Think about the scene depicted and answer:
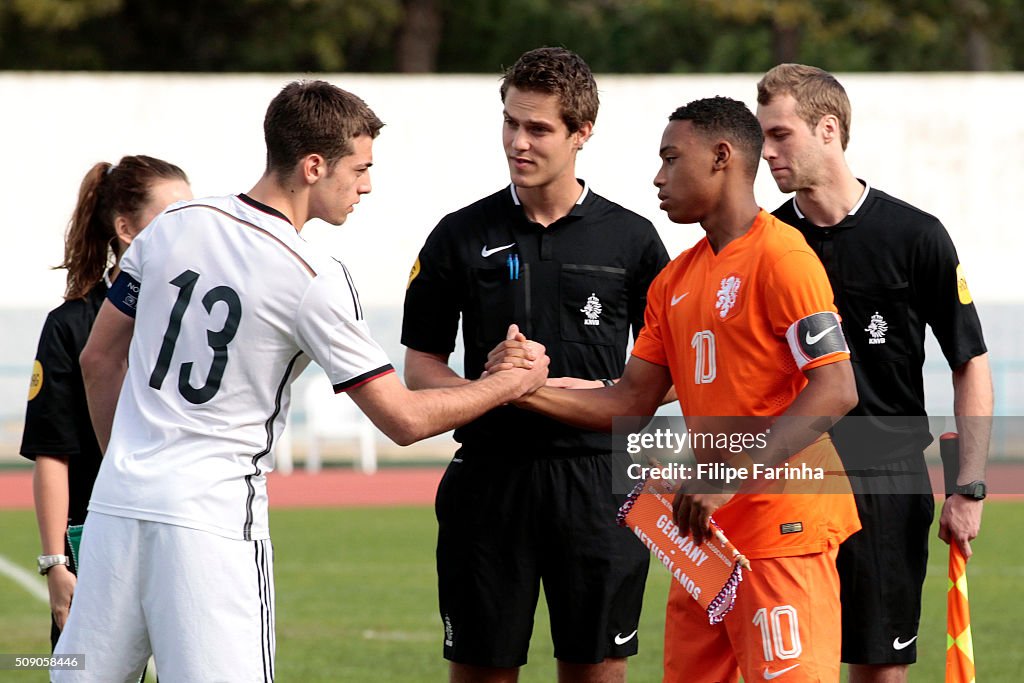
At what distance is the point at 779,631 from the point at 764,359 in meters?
0.77

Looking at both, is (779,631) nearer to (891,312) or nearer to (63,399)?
(891,312)

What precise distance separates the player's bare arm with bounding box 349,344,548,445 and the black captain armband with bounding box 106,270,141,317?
2.30 ft

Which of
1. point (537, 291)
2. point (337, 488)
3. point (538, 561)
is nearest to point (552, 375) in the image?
point (537, 291)

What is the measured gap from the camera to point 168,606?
396 cm

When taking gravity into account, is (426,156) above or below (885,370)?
above

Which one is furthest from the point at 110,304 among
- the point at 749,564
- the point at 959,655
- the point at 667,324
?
the point at 959,655

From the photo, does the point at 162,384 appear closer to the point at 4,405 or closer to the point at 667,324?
the point at 667,324

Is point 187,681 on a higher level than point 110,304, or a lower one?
lower

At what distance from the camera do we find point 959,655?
Result: 197 inches

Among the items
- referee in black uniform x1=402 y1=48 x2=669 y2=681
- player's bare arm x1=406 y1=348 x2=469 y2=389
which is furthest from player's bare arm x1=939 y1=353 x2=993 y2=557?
player's bare arm x1=406 y1=348 x2=469 y2=389

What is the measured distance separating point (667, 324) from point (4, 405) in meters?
18.6

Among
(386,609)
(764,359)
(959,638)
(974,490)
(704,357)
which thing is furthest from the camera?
(386,609)

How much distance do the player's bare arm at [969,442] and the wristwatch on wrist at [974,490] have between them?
12 mm

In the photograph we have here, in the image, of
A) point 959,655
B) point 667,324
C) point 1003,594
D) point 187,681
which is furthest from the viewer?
point 1003,594
